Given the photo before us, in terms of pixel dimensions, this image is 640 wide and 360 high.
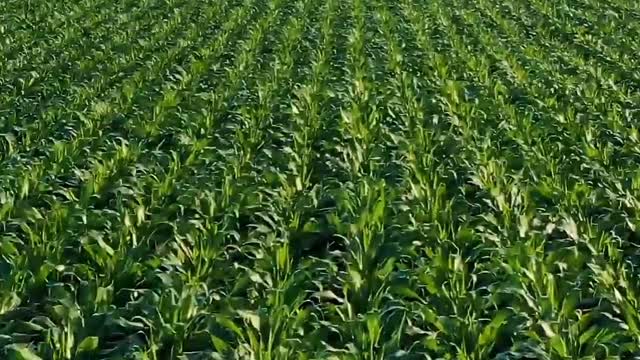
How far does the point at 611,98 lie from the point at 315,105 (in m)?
2.56

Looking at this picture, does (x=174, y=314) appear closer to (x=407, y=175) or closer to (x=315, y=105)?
(x=407, y=175)

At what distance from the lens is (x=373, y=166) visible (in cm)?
575

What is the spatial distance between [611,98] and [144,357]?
18.4 feet

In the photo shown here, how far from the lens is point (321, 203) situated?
17.3 feet

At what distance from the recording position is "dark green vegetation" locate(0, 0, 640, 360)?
144 inches

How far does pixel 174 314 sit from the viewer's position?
3686 mm

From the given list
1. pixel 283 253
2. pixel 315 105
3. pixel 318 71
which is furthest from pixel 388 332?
pixel 318 71

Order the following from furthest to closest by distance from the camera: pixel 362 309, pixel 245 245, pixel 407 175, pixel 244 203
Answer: pixel 407 175
pixel 244 203
pixel 245 245
pixel 362 309

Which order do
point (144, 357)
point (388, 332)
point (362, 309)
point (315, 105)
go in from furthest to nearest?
point (315, 105) < point (362, 309) < point (388, 332) < point (144, 357)

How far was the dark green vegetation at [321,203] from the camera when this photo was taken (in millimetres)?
3662

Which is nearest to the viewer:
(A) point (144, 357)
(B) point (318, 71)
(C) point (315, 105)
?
(A) point (144, 357)

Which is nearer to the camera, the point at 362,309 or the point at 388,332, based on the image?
the point at 388,332

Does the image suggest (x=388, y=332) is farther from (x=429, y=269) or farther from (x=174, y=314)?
(x=174, y=314)

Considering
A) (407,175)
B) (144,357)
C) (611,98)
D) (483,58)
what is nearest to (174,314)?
(144,357)
